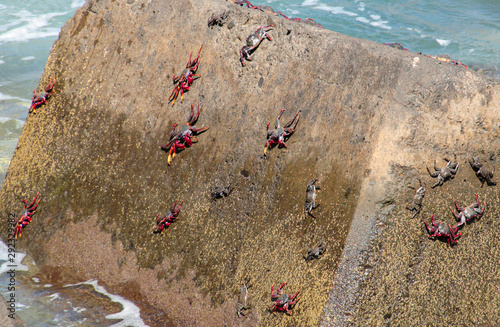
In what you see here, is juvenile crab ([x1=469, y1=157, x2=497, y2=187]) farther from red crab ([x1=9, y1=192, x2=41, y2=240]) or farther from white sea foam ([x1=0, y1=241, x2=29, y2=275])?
white sea foam ([x1=0, y1=241, x2=29, y2=275])

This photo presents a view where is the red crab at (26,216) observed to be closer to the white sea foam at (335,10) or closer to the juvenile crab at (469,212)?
the juvenile crab at (469,212)

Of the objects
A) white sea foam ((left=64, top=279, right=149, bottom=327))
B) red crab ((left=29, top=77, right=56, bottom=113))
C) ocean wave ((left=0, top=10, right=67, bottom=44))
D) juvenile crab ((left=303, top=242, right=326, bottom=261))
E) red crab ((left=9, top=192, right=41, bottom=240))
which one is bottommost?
white sea foam ((left=64, top=279, right=149, bottom=327))

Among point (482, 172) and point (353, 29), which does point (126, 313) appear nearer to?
point (482, 172)

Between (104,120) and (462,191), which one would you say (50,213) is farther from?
(462,191)

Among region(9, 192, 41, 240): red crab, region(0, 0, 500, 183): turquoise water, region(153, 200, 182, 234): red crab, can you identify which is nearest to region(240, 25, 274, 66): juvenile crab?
region(153, 200, 182, 234): red crab

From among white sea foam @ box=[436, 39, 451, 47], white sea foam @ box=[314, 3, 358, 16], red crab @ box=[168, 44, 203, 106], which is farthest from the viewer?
white sea foam @ box=[314, 3, 358, 16]

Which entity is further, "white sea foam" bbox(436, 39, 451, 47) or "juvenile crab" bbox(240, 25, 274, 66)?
"white sea foam" bbox(436, 39, 451, 47)
